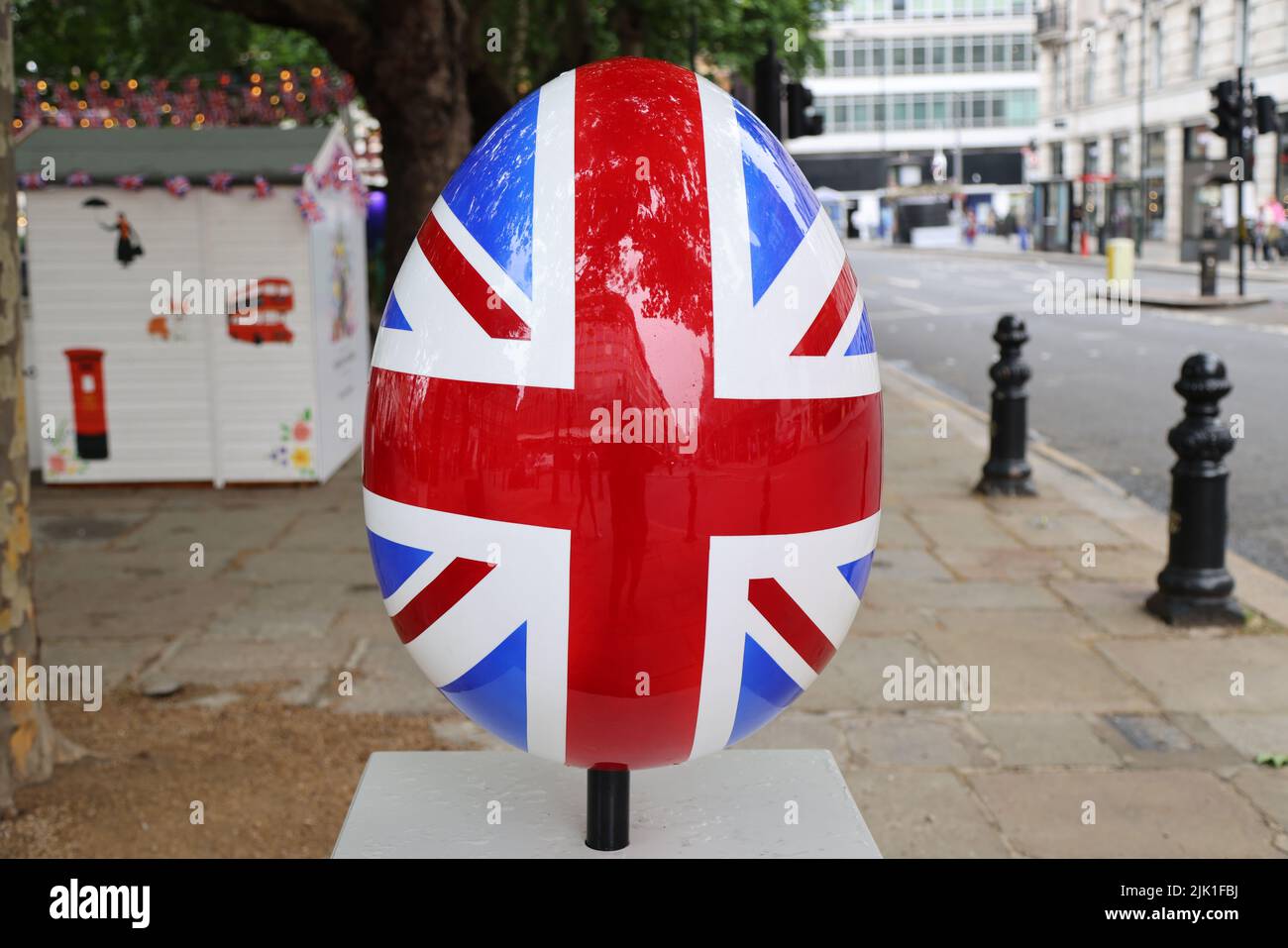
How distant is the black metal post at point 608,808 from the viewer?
2273mm

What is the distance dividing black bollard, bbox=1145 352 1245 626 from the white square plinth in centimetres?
407

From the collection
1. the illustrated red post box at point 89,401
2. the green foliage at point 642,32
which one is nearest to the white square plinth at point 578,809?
the illustrated red post box at point 89,401

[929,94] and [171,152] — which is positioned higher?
[929,94]

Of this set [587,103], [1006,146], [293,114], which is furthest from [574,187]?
[1006,146]

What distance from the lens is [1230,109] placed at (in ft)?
75.7

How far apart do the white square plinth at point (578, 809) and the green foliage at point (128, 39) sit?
15592mm

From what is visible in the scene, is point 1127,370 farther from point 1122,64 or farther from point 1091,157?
point 1091,157

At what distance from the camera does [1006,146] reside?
75.4 metres

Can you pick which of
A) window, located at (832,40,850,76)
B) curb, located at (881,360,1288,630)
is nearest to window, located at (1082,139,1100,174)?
window, located at (832,40,850,76)

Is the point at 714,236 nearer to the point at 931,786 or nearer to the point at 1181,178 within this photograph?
the point at 931,786

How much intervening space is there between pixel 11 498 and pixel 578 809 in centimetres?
245

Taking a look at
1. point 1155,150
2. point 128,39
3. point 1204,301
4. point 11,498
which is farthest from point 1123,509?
point 1155,150

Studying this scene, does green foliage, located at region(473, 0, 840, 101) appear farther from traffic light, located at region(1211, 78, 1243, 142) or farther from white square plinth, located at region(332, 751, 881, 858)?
white square plinth, located at region(332, 751, 881, 858)
